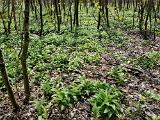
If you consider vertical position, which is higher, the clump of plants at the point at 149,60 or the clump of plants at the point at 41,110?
the clump of plants at the point at 149,60

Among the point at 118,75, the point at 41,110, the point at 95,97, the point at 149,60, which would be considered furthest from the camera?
the point at 149,60

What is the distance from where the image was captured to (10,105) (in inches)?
366

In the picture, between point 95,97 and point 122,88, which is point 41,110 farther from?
point 122,88

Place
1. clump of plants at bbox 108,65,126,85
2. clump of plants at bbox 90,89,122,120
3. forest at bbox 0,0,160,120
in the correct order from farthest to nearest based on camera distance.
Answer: clump of plants at bbox 108,65,126,85 → forest at bbox 0,0,160,120 → clump of plants at bbox 90,89,122,120

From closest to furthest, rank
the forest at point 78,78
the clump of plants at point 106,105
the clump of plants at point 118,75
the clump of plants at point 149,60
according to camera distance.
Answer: the clump of plants at point 106,105, the forest at point 78,78, the clump of plants at point 118,75, the clump of plants at point 149,60

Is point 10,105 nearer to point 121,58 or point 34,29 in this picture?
point 121,58

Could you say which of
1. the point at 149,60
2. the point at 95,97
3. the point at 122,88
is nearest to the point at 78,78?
the point at 122,88

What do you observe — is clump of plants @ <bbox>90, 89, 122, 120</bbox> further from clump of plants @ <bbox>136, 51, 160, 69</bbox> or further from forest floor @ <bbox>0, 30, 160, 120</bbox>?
clump of plants @ <bbox>136, 51, 160, 69</bbox>

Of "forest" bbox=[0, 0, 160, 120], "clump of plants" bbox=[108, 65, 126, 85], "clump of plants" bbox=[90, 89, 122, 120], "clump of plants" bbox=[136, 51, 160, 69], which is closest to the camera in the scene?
"clump of plants" bbox=[90, 89, 122, 120]

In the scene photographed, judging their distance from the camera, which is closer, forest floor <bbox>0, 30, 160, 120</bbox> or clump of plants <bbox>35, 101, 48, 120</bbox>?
clump of plants <bbox>35, 101, 48, 120</bbox>

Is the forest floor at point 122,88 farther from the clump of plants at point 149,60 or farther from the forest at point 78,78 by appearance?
the clump of plants at point 149,60

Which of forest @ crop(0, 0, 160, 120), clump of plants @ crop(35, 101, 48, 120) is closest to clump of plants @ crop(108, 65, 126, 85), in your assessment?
forest @ crop(0, 0, 160, 120)

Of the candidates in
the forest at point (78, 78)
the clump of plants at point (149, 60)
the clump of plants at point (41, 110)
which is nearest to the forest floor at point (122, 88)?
the forest at point (78, 78)

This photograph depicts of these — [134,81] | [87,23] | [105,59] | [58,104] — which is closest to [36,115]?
[58,104]
